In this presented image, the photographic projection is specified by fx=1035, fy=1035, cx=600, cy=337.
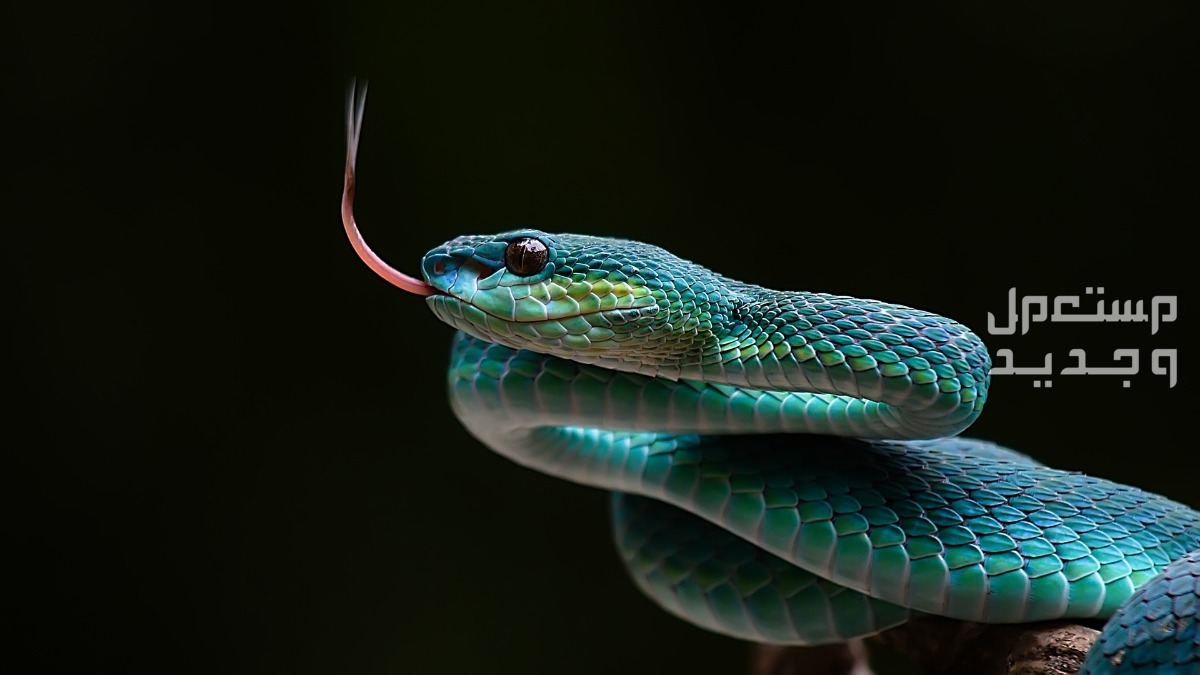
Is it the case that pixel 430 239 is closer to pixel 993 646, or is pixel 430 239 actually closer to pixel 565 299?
pixel 565 299

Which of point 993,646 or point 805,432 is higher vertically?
point 805,432

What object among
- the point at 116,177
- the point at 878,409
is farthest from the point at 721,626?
the point at 116,177

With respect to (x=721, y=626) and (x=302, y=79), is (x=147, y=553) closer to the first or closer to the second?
(x=302, y=79)

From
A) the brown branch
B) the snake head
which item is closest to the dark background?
the brown branch

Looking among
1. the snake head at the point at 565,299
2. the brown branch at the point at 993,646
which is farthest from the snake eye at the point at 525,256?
the brown branch at the point at 993,646

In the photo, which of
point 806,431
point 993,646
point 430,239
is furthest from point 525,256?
point 430,239

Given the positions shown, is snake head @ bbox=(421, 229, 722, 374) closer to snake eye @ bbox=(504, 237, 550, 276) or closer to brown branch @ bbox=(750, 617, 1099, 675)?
snake eye @ bbox=(504, 237, 550, 276)
